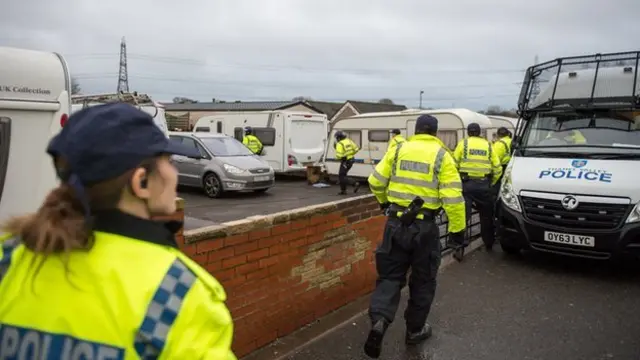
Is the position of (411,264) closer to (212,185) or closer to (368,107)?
(212,185)

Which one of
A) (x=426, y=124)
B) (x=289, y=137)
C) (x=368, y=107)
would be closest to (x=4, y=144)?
(x=426, y=124)

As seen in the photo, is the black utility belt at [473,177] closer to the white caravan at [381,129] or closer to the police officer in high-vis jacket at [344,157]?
the white caravan at [381,129]

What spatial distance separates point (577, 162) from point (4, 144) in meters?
6.07

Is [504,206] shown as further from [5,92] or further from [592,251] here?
[5,92]

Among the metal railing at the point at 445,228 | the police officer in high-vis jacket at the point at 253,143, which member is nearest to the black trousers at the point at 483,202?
the metal railing at the point at 445,228

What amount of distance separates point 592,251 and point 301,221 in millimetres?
3721

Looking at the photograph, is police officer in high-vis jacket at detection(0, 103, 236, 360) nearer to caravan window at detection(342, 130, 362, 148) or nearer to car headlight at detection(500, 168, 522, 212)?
car headlight at detection(500, 168, 522, 212)

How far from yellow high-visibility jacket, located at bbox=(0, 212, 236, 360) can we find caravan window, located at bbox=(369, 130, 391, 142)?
585 inches

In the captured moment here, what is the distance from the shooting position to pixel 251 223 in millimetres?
3760

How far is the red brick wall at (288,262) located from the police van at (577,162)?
7.37ft

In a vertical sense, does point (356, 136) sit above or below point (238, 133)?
above

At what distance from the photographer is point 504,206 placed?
21.4ft

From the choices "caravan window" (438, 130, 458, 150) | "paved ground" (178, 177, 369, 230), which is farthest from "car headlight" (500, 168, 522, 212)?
"caravan window" (438, 130, 458, 150)

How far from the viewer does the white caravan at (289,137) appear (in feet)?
58.3
